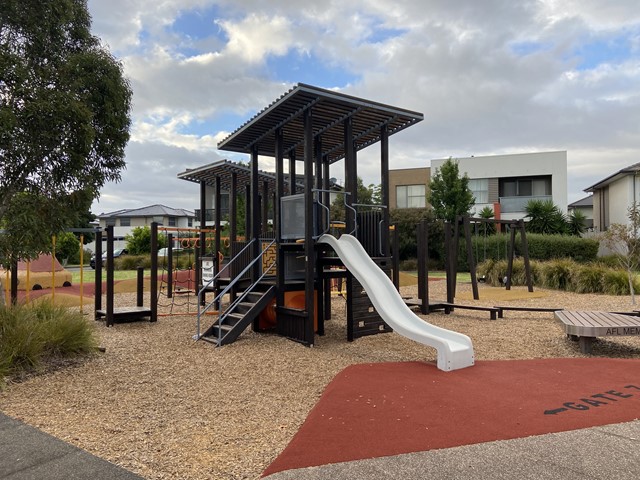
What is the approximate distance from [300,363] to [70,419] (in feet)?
9.94

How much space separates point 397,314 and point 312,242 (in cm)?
191

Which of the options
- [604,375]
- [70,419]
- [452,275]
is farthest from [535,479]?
[452,275]

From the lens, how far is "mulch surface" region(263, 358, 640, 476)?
375 centimetres

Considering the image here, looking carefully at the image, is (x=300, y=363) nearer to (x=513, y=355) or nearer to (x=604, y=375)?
(x=513, y=355)

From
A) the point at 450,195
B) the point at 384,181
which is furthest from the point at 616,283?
the point at 450,195

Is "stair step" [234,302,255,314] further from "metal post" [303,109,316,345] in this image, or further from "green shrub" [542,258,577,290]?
"green shrub" [542,258,577,290]

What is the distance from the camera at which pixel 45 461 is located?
3533 mm

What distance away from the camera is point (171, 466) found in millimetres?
3471

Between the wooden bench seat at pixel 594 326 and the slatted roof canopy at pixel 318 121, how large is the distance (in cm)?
429

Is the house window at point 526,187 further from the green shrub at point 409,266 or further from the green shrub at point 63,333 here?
the green shrub at point 63,333

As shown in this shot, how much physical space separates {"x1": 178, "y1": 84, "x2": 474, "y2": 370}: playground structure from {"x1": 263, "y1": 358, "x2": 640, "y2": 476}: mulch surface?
1006mm

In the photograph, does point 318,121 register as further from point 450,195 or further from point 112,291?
point 450,195

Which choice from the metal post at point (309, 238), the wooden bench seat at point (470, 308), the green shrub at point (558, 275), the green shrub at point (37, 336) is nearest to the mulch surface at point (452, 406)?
the metal post at point (309, 238)

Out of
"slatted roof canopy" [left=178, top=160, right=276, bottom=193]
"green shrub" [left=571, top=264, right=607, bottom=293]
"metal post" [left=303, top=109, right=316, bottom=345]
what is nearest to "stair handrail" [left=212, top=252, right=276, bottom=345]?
"metal post" [left=303, top=109, right=316, bottom=345]
